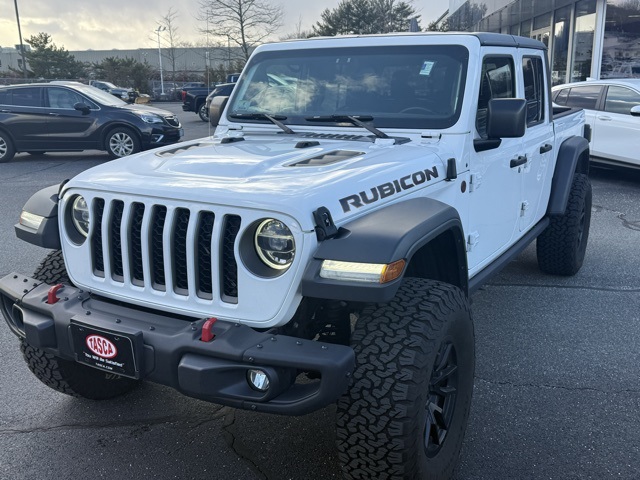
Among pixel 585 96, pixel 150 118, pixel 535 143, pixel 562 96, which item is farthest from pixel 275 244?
pixel 150 118

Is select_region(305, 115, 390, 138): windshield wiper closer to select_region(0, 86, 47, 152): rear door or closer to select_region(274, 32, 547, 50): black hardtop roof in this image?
select_region(274, 32, 547, 50): black hardtop roof

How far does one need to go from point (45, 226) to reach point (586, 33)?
17.2 meters

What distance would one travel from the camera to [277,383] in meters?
2.28

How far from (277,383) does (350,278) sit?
45 centimetres

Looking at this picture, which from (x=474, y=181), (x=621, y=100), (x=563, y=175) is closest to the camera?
(x=474, y=181)

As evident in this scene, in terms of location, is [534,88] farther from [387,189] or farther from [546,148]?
[387,189]

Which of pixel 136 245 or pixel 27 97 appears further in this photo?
pixel 27 97

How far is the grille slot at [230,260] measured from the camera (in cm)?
251

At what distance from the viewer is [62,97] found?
519 inches

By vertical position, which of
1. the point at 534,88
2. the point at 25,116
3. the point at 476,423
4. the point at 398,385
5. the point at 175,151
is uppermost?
the point at 534,88

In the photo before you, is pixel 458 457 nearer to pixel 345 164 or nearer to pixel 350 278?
pixel 350 278

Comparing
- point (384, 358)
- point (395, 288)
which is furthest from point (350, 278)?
point (384, 358)

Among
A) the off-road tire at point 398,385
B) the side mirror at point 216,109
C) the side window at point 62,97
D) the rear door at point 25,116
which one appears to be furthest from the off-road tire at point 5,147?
the off-road tire at point 398,385

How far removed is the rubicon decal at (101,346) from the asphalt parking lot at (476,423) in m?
0.71
